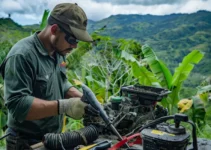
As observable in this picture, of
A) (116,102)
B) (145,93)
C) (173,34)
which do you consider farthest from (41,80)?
(173,34)

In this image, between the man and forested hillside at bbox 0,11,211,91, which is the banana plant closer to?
the man

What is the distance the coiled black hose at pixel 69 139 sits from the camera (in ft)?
6.97

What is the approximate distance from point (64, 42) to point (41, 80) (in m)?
0.37

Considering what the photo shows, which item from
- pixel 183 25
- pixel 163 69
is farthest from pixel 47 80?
pixel 183 25

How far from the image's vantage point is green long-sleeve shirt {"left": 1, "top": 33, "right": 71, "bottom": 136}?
2209 mm

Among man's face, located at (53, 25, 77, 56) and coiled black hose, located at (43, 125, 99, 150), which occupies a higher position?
man's face, located at (53, 25, 77, 56)

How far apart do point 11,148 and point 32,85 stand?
627 millimetres

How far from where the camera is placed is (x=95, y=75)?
6961 mm

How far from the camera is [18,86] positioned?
220cm

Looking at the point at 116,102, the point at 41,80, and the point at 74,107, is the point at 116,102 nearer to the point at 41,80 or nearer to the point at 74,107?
the point at 74,107

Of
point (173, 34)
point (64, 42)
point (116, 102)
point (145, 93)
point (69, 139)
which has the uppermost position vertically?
point (64, 42)

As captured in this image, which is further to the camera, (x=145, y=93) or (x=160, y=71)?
(x=160, y=71)

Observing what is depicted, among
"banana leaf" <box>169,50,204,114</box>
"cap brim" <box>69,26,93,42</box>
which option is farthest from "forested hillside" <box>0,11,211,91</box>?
"cap brim" <box>69,26,93,42</box>

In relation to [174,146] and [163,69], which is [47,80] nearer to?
[174,146]
